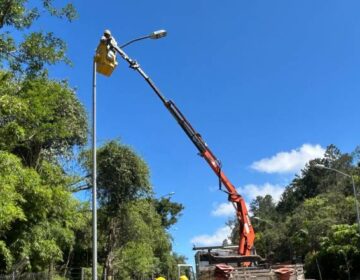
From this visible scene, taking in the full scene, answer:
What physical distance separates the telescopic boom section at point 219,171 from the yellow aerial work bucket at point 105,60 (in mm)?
10250

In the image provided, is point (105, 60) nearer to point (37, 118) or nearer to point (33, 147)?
point (37, 118)

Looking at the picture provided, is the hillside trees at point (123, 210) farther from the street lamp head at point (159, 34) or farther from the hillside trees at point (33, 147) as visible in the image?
the street lamp head at point (159, 34)

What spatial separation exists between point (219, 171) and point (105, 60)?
1365cm

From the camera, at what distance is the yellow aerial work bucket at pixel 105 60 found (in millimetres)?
13992

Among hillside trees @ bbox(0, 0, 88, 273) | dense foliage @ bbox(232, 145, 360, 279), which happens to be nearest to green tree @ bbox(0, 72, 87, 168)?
hillside trees @ bbox(0, 0, 88, 273)

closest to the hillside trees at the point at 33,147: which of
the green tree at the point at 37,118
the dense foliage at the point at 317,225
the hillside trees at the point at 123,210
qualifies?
the green tree at the point at 37,118

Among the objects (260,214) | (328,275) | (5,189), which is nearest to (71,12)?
(5,189)

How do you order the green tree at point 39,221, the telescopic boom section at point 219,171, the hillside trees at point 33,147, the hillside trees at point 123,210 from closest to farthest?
the hillside trees at point 33,147, the green tree at point 39,221, the telescopic boom section at point 219,171, the hillside trees at point 123,210

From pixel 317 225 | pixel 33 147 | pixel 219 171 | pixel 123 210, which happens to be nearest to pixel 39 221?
pixel 33 147

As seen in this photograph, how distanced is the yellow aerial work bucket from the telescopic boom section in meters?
10.2

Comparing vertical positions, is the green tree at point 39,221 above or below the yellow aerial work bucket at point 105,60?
below

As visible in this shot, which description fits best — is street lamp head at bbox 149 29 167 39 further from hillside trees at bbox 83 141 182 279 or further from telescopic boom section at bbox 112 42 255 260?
hillside trees at bbox 83 141 182 279

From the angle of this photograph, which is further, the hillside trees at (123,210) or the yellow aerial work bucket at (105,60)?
the hillside trees at (123,210)

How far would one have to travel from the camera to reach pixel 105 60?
1402cm
